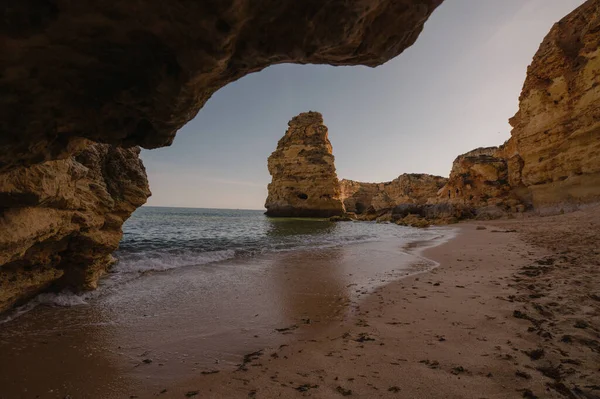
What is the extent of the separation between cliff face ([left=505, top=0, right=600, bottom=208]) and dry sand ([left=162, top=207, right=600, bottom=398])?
1610 cm

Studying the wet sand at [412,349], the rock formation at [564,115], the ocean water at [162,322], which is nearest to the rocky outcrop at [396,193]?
the rock formation at [564,115]

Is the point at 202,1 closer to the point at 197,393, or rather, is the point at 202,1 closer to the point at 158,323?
the point at 197,393

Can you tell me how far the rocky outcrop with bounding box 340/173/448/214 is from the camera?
196 ft

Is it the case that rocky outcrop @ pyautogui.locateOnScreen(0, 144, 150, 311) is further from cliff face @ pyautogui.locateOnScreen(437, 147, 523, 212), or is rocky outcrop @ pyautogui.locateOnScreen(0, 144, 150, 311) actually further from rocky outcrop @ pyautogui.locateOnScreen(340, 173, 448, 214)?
rocky outcrop @ pyautogui.locateOnScreen(340, 173, 448, 214)

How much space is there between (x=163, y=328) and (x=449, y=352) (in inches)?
152

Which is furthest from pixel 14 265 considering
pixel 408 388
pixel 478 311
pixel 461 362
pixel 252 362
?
pixel 478 311

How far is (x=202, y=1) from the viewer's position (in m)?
1.80

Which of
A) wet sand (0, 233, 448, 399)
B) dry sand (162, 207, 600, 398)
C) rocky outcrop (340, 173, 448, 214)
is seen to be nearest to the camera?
dry sand (162, 207, 600, 398)

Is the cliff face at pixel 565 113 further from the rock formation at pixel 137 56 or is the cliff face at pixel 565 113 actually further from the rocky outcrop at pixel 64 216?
the rocky outcrop at pixel 64 216

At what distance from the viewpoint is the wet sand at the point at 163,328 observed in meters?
2.81

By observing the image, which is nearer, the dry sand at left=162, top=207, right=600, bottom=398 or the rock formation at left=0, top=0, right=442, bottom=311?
the rock formation at left=0, top=0, right=442, bottom=311

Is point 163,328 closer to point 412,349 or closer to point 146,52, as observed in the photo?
point 412,349

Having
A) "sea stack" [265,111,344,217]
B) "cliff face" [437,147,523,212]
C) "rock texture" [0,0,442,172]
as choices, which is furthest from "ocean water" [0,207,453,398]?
"sea stack" [265,111,344,217]

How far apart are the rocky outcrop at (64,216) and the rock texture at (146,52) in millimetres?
1148
